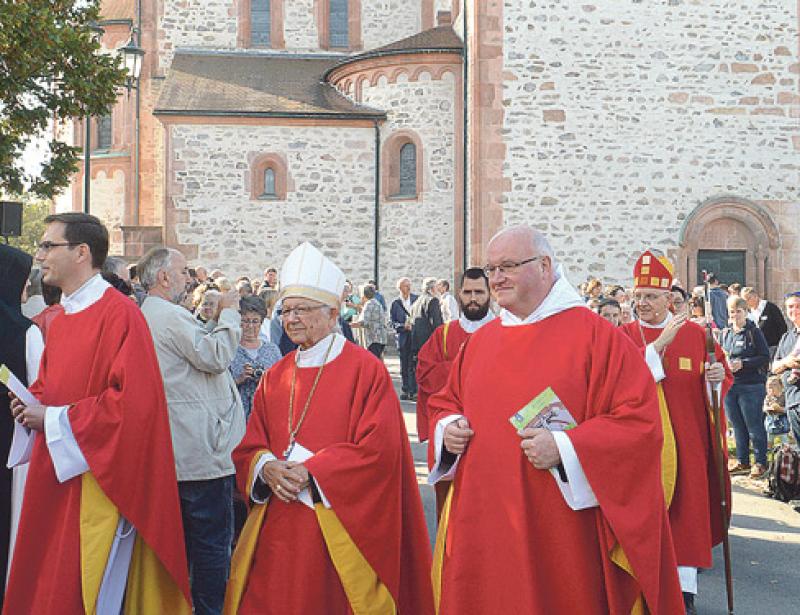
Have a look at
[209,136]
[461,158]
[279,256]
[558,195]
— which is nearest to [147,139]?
[209,136]

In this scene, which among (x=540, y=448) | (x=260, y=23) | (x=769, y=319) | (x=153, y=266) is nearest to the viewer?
(x=540, y=448)

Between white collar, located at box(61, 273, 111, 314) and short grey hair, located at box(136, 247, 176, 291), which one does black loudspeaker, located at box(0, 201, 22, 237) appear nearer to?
short grey hair, located at box(136, 247, 176, 291)

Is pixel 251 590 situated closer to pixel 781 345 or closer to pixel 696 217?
pixel 781 345

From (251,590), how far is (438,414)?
3.64 feet

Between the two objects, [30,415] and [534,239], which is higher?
[534,239]

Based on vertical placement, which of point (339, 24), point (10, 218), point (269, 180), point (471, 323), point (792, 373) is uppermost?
point (339, 24)

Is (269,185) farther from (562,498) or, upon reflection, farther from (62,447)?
(562,498)

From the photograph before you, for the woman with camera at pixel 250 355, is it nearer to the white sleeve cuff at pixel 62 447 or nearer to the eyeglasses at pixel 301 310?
the eyeglasses at pixel 301 310

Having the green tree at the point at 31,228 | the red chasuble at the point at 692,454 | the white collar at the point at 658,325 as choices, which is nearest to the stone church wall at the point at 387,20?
the white collar at the point at 658,325

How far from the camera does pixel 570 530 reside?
3896 mm

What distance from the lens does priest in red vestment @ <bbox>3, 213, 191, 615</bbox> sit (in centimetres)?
420

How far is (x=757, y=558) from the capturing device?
7.54 metres

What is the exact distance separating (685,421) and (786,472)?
3.57 metres

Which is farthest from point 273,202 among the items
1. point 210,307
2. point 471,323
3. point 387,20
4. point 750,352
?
point 210,307
